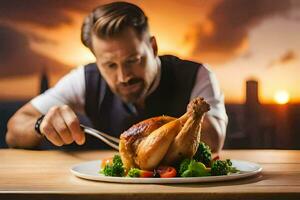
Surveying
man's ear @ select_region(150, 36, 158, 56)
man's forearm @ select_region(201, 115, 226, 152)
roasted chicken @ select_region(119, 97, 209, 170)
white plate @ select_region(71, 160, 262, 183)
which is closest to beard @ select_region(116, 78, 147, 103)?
man's ear @ select_region(150, 36, 158, 56)

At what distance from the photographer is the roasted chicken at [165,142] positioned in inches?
65.1

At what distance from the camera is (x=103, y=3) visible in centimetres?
319

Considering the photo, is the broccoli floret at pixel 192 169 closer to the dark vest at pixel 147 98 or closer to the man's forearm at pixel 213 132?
the man's forearm at pixel 213 132

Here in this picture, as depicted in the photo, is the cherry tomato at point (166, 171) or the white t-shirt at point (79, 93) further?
the white t-shirt at point (79, 93)

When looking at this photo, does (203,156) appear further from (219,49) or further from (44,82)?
(44,82)

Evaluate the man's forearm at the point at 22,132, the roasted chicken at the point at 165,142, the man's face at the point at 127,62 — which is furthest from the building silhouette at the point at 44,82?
the roasted chicken at the point at 165,142

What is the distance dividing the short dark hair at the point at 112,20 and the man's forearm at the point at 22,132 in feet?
1.50

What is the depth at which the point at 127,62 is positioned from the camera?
10.1ft

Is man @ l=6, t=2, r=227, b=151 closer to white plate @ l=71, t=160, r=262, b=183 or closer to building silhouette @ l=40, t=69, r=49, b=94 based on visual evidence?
building silhouette @ l=40, t=69, r=49, b=94

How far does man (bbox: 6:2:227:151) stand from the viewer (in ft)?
10.2

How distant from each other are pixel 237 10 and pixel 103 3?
636 mm

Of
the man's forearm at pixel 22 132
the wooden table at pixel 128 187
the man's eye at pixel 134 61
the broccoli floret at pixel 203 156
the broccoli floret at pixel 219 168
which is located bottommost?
the wooden table at pixel 128 187

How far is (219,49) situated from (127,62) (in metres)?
0.44

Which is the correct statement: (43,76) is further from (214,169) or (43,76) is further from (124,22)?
(214,169)
